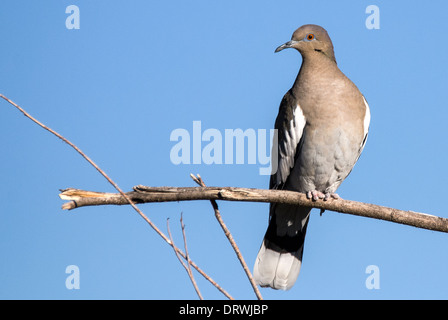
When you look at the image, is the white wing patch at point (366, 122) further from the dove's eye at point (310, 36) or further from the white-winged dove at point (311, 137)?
the dove's eye at point (310, 36)

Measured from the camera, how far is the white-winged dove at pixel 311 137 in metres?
5.66

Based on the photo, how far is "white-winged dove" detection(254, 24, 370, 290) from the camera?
5.66 metres

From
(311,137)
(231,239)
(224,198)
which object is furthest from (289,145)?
(231,239)

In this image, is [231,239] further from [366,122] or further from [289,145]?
[366,122]

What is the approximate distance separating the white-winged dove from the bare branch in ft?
2.56

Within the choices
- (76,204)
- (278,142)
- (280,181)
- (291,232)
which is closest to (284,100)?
(278,142)

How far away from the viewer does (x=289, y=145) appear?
19.1ft

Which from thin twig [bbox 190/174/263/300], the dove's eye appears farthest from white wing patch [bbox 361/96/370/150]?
thin twig [bbox 190/174/263/300]

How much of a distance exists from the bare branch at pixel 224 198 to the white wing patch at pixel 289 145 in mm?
1150

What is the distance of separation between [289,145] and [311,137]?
0.25m
